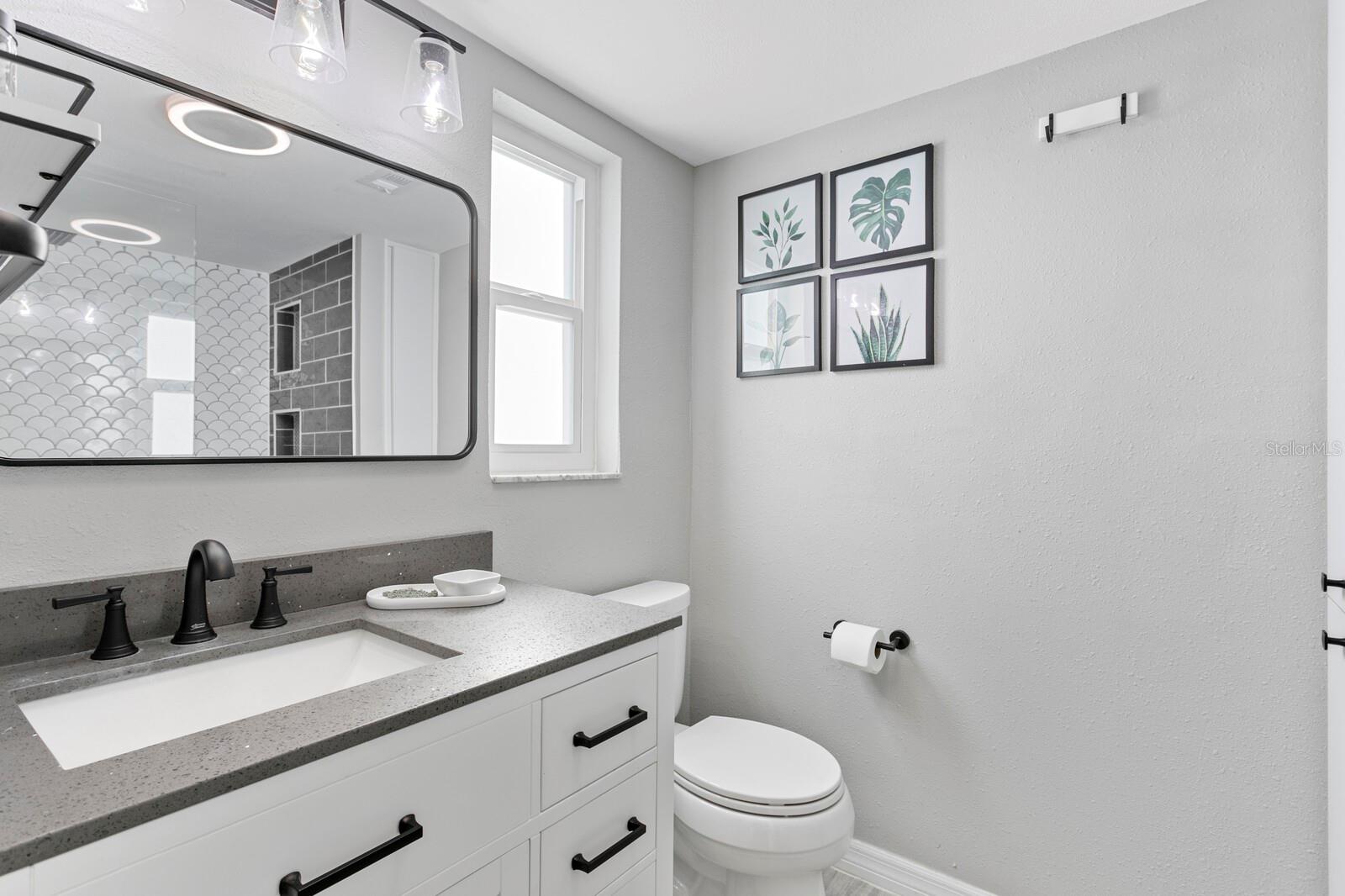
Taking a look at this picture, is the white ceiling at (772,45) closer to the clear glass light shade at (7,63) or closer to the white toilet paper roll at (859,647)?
the clear glass light shade at (7,63)

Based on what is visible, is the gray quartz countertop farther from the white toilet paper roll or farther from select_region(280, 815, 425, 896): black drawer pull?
the white toilet paper roll

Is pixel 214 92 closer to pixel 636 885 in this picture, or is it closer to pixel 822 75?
pixel 822 75

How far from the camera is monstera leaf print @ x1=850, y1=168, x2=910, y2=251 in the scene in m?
1.99

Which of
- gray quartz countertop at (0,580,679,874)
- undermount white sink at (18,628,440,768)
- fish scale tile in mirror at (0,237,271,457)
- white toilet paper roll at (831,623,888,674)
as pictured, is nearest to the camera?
gray quartz countertop at (0,580,679,874)

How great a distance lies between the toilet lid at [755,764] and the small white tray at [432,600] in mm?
591

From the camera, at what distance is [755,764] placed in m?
1.74

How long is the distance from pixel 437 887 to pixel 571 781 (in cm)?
26

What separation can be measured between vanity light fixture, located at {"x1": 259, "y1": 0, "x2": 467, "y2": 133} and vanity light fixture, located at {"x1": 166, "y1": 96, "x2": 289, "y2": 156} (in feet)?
0.45

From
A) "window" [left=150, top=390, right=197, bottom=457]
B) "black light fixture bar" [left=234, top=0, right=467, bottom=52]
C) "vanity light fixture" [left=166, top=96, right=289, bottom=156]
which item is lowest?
"window" [left=150, top=390, right=197, bottom=457]

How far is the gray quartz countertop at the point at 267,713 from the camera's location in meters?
0.65

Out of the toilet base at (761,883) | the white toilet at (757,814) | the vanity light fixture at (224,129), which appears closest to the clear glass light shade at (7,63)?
the vanity light fixture at (224,129)

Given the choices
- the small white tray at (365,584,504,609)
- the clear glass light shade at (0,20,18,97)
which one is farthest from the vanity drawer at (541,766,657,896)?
the clear glass light shade at (0,20,18,97)

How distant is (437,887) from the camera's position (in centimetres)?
91

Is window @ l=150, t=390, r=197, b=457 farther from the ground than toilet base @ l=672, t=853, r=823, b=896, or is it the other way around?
window @ l=150, t=390, r=197, b=457
